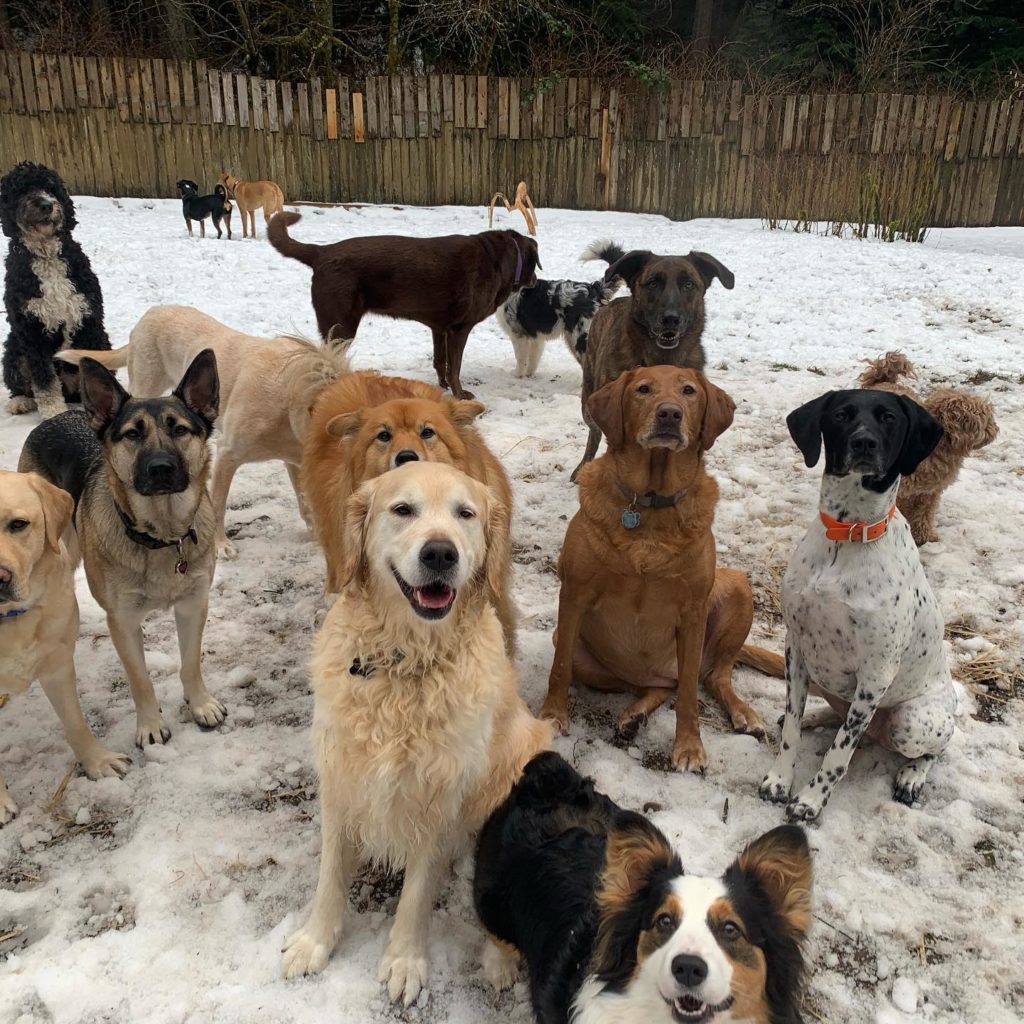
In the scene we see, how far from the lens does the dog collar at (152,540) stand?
115 inches

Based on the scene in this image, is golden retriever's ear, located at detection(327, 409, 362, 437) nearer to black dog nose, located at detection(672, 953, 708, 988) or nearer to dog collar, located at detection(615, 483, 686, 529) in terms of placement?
dog collar, located at detection(615, 483, 686, 529)

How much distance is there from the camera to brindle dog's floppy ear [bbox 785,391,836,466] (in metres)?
2.72

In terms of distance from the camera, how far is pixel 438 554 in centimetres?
203

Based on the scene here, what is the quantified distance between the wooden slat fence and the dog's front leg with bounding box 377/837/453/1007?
13.9 metres

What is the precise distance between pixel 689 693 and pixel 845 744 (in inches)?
24.1

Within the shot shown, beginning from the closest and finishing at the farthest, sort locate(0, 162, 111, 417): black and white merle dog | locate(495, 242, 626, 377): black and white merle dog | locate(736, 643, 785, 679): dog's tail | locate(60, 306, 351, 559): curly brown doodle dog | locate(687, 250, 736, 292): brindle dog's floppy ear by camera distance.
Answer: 1. locate(736, 643, 785, 679): dog's tail
2. locate(60, 306, 351, 559): curly brown doodle dog
3. locate(687, 250, 736, 292): brindle dog's floppy ear
4. locate(0, 162, 111, 417): black and white merle dog
5. locate(495, 242, 626, 377): black and white merle dog

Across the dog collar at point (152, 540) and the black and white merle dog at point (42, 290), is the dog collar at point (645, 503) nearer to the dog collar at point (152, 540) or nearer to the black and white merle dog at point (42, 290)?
the dog collar at point (152, 540)

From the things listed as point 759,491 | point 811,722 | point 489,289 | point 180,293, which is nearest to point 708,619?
point 811,722

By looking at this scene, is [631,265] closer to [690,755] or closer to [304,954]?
[690,755]

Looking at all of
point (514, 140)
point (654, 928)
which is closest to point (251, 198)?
point (514, 140)

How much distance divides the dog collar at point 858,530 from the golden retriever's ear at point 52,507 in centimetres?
283

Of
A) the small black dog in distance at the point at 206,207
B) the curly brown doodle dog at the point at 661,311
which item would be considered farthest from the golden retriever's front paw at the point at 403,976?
the small black dog in distance at the point at 206,207

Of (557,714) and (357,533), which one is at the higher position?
(357,533)

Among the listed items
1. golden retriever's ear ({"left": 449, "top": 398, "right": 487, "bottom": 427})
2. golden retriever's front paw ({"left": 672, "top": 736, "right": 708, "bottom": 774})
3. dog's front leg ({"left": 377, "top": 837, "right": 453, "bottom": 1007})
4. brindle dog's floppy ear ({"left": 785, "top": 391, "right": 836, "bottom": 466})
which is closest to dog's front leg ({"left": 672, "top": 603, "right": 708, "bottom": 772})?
golden retriever's front paw ({"left": 672, "top": 736, "right": 708, "bottom": 774})
